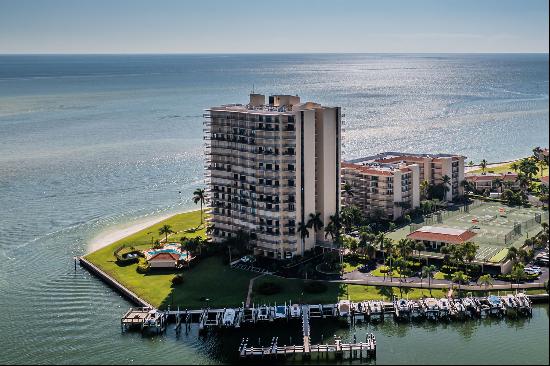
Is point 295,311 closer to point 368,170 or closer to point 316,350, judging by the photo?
point 316,350

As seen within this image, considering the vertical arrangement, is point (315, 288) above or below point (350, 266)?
below

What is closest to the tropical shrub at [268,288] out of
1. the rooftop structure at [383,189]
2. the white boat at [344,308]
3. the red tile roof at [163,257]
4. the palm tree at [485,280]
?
the white boat at [344,308]

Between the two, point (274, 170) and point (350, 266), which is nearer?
point (350, 266)

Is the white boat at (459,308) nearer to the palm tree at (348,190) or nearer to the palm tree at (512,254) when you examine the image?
the palm tree at (512,254)

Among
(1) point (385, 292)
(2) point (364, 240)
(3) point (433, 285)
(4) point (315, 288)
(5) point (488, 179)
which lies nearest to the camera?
(1) point (385, 292)

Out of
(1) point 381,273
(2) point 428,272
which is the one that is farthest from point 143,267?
(2) point 428,272

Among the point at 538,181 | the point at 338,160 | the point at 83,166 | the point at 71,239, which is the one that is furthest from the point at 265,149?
the point at 83,166

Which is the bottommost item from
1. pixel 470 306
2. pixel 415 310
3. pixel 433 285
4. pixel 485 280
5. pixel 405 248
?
pixel 415 310
